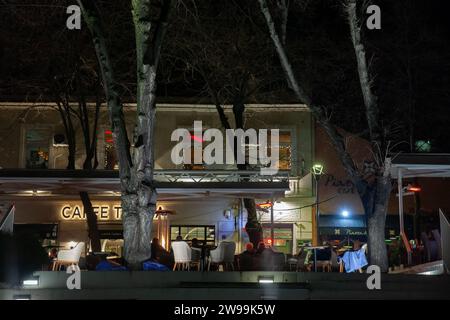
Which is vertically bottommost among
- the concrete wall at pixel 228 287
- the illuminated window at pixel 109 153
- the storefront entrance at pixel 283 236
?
the concrete wall at pixel 228 287

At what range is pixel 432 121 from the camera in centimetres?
2552

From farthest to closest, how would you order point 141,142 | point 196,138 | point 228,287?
point 196,138
point 141,142
point 228,287

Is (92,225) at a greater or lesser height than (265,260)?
greater

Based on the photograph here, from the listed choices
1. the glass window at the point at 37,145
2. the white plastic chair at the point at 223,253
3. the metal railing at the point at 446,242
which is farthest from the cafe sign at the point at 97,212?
the metal railing at the point at 446,242

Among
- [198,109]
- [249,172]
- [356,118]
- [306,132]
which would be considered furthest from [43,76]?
[356,118]

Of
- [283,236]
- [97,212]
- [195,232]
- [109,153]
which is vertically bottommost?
[283,236]

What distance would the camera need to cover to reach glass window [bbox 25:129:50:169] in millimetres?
24516

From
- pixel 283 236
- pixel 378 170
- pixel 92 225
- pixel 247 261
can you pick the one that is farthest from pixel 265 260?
pixel 283 236

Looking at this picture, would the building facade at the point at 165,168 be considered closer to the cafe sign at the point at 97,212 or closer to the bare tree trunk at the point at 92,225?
the cafe sign at the point at 97,212

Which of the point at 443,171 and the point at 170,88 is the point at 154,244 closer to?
the point at 443,171

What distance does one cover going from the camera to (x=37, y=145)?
966 inches

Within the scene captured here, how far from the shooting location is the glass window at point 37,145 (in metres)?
24.5

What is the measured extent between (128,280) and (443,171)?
859 cm

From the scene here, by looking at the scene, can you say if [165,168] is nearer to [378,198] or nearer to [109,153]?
[109,153]
